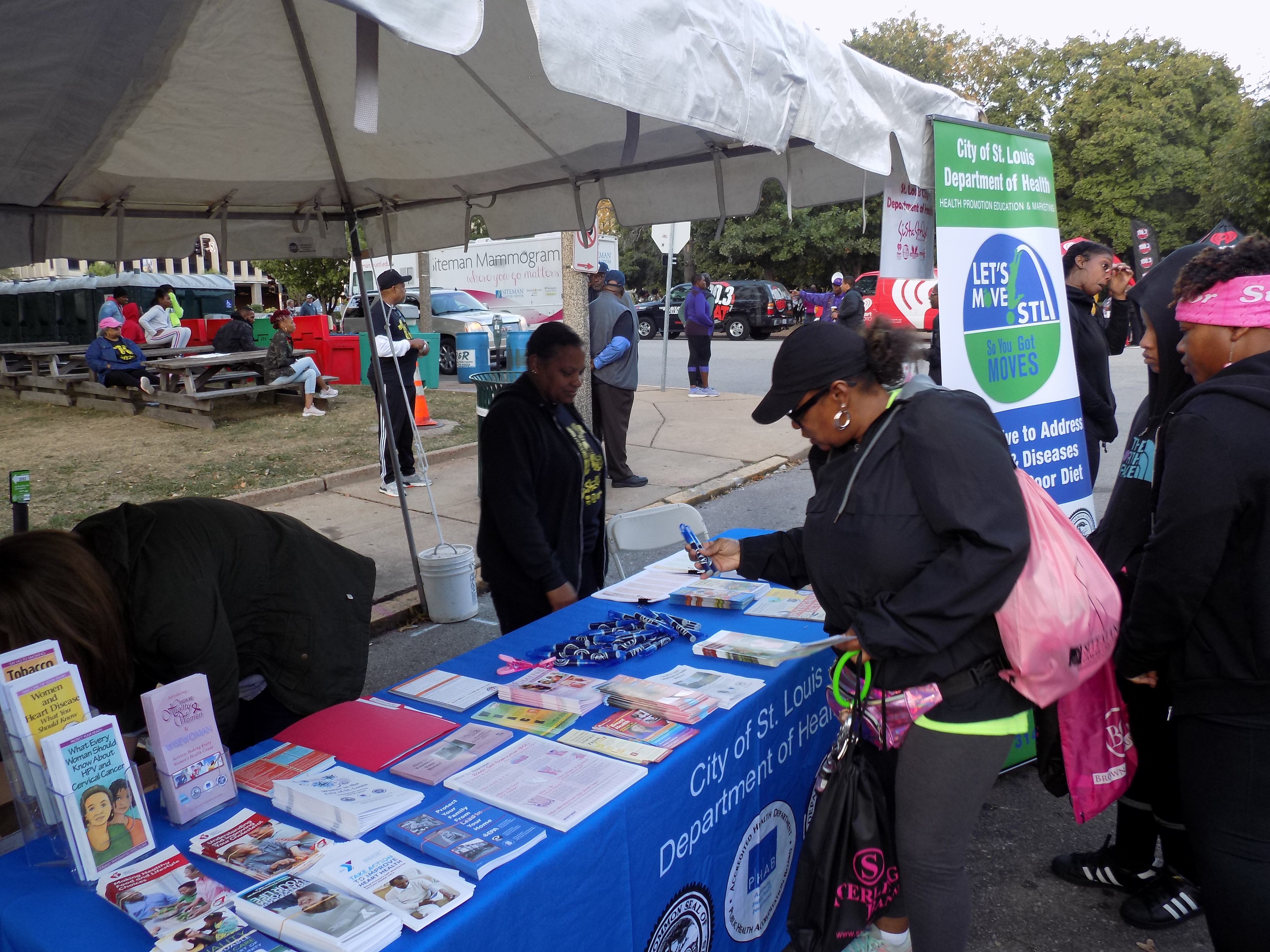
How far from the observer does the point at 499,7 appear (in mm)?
2486

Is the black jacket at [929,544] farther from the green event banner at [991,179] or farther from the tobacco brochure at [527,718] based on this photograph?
the green event banner at [991,179]

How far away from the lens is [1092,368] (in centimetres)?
445

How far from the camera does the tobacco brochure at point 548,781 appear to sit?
1.71 metres

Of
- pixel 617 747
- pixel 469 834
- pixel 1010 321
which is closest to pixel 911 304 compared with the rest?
pixel 1010 321

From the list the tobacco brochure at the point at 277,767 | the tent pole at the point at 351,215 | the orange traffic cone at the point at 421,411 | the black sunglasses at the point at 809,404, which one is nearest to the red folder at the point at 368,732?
the tobacco brochure at the point at 277,767

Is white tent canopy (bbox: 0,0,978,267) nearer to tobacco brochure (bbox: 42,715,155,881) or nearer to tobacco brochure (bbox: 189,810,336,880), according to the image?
tobacco brochure (bbox: 42,715,155,881)

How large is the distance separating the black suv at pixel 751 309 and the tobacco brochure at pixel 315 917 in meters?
23.2

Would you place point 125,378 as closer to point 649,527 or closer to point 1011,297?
point 649,527

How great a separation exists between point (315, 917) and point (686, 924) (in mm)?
953

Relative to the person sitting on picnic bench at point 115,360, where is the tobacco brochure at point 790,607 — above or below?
below

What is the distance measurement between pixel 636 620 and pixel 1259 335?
1.87m

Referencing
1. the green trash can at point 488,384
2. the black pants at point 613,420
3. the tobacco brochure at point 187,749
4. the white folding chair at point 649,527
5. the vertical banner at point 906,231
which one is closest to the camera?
the tobacco brochure at point 187,749

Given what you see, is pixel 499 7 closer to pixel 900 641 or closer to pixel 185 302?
pixel 900 641

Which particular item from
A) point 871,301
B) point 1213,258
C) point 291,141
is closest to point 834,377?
point 1213,258
